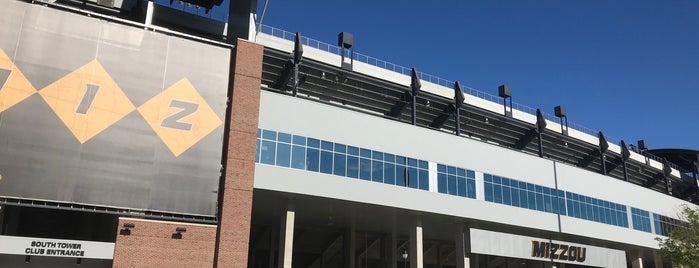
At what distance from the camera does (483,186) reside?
41.9 metres

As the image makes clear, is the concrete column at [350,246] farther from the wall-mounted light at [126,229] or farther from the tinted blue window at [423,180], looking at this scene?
the wall-mounted light at [126,229]

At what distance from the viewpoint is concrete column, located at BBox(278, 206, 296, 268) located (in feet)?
108

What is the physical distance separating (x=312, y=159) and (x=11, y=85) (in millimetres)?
16074

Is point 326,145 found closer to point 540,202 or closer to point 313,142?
point 313,142

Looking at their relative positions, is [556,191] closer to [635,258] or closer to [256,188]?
[635,258]

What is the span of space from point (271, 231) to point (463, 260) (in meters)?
16.4

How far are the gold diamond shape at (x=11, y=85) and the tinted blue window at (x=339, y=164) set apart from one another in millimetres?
16645

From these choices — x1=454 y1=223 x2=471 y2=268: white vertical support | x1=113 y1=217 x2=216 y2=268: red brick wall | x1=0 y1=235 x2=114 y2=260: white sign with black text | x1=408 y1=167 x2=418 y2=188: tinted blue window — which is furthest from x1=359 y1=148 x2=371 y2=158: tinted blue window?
x1=0 y1=235 x2=114 y2=260: white sign with black text

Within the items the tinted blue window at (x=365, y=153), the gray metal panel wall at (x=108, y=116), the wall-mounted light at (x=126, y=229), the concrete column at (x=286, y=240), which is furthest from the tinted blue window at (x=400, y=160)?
the wall-mounted light at (x=126, y=229)

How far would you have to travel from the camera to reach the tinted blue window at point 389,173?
1449 inches

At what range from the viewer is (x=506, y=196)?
142 feet

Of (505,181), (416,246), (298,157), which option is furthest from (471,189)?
(298,157)

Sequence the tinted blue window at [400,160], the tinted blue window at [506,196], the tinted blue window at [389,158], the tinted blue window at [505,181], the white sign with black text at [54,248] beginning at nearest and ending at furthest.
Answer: the white sign with black text at [54,248] → the tinted blue window at [389,158] → the tinted blue window at [400,160] → the tinted blue window at [506,196] → the tinted blue window at [505,181]

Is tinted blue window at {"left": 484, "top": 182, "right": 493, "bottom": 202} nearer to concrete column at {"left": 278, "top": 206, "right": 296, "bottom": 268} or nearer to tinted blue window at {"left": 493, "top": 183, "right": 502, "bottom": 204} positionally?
tinted blue window at {"left": 493, "top": 183, "right": 502, "bottom": 204}
